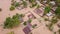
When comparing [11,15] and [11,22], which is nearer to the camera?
[11,22]

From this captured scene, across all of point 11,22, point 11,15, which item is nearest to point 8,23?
point 11,22

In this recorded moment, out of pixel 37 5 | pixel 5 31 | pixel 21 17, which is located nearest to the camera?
pixel 5 31

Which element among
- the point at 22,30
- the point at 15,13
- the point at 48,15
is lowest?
the point at 22,30

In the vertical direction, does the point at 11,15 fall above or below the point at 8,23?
above

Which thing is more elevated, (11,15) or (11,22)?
(11,15)

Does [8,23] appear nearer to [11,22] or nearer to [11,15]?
[11,22]

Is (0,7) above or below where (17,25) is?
above

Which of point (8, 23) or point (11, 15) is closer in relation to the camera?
point (8, 23)

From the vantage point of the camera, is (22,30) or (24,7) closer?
(22,30)

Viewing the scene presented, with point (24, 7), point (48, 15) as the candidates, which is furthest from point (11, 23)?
point (48, 15)

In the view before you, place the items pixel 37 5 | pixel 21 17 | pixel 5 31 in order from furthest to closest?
pixel 37 5, pixel 21 17, pixel 5 31

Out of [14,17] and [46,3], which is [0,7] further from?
[46,3]
